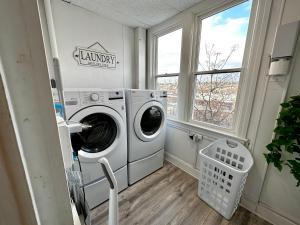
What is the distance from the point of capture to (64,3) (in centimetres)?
149

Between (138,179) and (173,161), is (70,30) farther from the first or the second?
(173,161)

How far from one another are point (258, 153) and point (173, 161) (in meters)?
1.10

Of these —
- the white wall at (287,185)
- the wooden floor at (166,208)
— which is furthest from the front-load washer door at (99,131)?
the white wall at (287,185)

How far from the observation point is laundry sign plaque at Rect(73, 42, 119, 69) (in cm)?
168

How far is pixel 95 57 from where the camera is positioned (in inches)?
71.2

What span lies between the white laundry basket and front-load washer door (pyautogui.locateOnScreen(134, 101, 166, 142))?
0.62 meters

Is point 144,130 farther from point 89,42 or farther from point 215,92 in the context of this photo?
A: point 89,42

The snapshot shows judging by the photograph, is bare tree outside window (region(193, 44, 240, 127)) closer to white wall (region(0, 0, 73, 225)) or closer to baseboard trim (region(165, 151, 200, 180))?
baseboard trim (region(165, 151, 200, 180))

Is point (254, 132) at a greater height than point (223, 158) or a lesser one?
greater

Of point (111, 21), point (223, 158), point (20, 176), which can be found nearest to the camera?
point (20, 176)

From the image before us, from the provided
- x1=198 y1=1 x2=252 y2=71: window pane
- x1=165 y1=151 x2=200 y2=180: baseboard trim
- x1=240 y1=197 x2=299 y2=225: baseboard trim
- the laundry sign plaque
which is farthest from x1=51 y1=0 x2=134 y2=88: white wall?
x1=240 y1=197 x2=299 y2=225: baseboard trim

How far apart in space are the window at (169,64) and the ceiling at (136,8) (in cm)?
27

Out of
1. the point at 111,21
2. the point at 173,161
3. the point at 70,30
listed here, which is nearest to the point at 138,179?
the point at 173,161

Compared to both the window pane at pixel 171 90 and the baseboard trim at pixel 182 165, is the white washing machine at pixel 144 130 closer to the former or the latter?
the baseboard trim at pixel 182 165
